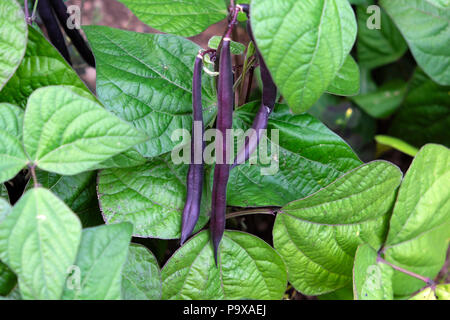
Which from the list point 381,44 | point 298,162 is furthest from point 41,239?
point 381,44

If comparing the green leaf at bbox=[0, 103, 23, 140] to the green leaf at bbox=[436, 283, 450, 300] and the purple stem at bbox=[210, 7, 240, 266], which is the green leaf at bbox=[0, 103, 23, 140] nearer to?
the purple stem at bbox=[210, 7, 240, 266]

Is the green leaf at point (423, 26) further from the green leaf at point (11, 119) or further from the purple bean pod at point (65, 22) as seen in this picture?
the green leaf at point (11, 119)

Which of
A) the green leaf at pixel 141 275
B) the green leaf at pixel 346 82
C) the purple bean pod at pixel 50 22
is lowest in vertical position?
the green leaf at pixel 141 275

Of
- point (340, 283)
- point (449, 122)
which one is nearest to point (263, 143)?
point (340, 283)

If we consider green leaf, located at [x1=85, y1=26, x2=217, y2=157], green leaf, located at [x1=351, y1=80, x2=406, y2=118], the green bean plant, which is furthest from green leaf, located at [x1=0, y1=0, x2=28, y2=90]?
green leaf, located at [x1=351, y1=80, x2=406, y2=118]

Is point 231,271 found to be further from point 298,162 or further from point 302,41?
point 302,41

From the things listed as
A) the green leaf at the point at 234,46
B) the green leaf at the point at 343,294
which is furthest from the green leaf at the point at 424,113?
the green leaf at the point at 234,46
